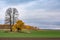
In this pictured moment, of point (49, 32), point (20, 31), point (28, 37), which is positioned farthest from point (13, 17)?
point (49, 32)

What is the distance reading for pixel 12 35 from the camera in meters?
5.29

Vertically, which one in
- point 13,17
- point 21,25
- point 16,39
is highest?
point 13,17

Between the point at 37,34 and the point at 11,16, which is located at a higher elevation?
the point at 11,16

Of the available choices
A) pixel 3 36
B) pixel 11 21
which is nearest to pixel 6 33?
pixel 3 36

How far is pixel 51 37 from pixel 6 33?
187cm

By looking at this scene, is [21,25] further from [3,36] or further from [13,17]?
[3,36]

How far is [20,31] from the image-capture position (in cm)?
536

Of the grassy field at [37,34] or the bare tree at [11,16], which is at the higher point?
the bare tree at [11,16]

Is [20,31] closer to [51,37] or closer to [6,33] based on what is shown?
[6,33]

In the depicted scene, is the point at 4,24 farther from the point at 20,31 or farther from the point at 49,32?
the point at 49,32

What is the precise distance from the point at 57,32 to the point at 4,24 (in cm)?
223

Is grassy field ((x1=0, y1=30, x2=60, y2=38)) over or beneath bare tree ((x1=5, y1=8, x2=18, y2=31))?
beneath

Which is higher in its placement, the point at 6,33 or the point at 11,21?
the point at 11,21

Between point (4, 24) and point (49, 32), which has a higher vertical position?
point (4, 24)
